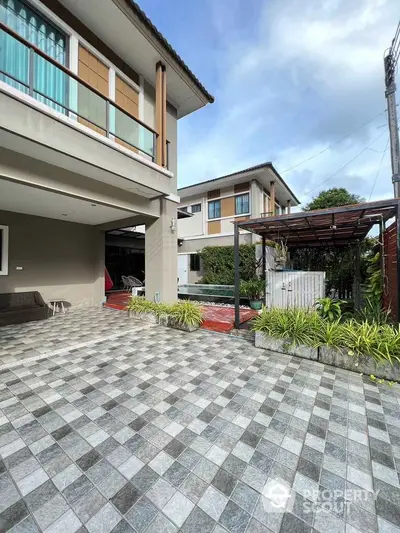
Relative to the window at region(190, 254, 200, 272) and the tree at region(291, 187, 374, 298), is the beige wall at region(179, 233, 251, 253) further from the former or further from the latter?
the tree at region(291, 187, 374, 298)

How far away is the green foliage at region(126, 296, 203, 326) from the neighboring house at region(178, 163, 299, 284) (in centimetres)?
777

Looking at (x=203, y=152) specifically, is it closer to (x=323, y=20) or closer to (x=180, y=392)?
(x=323, y=20)

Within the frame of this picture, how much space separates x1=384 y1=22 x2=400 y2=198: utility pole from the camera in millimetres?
6707

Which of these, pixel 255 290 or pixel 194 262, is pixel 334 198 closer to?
pixel 194 262

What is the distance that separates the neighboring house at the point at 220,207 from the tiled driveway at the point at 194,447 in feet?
35.1

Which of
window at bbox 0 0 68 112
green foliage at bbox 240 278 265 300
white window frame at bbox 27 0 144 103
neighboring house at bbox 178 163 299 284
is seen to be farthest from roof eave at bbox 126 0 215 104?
green foliage at bbox 240 278 265 300

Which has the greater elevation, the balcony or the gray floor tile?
the balcony

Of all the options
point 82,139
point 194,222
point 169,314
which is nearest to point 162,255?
point 169,314

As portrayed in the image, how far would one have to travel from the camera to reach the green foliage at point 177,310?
241 inches

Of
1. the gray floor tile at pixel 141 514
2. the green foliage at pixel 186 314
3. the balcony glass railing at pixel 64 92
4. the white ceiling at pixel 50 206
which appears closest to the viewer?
the gray floor tile at pixel 141 514

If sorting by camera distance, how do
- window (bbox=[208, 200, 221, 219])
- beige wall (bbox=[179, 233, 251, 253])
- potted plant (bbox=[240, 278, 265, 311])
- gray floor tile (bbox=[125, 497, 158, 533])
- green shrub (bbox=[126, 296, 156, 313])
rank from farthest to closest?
window (bbox=[208, 200, 221, 219]) < beige wall (bbox=[179, 233, 251, 253]) < potted plant (bbox=[240, 278, 265, 311]) < green shrub (bbox=[126, 296, 156, 313]) < gray floor tile (bbox=[125, 497, 158, 533])

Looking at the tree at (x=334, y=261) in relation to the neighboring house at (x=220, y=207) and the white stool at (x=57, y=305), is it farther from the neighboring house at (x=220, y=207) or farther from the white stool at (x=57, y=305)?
the white stool at (x=57, y=305)

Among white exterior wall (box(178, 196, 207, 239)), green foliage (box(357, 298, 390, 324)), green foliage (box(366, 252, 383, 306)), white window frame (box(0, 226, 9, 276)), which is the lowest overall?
green foliage (box(357, 298, 390, 324))

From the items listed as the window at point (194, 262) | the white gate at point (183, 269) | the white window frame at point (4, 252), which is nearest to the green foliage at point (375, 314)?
the white window frame at point (4, 252)
